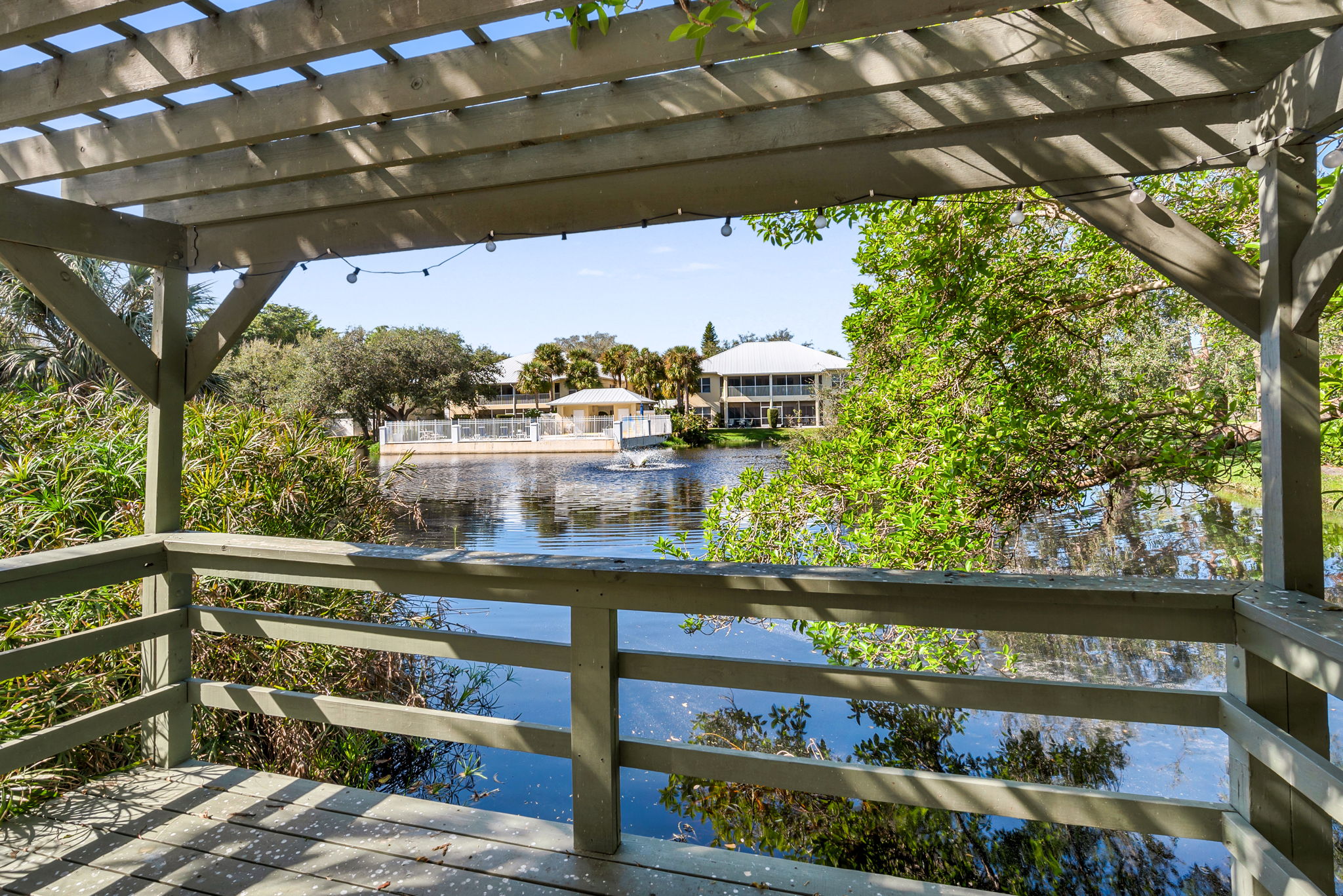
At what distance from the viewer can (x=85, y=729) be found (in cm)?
212

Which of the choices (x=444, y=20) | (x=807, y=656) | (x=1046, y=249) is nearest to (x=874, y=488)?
(x=1046, y=249)

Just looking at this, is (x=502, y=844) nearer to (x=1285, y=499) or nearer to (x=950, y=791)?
(x=950, y=791)

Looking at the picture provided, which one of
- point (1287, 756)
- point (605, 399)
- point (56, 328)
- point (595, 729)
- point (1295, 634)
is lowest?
point (595, 729)

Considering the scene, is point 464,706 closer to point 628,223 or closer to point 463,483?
point 628,223

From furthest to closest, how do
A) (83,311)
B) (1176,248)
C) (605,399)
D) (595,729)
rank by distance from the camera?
(605,399), (83,311), (595,729), (1176,248)

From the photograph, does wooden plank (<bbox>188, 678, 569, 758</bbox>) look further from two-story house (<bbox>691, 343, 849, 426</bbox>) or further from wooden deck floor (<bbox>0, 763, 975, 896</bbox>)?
two-story house (<bbox>691, 343, 849, 426</bbox>)

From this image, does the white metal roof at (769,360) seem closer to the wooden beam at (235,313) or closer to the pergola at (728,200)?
the wooden beam at (235,313)

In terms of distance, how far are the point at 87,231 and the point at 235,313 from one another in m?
0.46

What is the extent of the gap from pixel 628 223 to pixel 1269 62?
1.57 meters

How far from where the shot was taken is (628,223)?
2.25 m

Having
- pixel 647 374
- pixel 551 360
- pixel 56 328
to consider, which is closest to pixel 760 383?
pixel 647 374

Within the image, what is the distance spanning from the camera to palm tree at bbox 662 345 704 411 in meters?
27.3

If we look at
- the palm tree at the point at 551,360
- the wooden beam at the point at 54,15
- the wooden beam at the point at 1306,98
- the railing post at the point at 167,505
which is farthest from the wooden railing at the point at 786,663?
the palm tree at the point at 551,360

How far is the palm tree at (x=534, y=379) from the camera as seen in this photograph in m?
29.5
